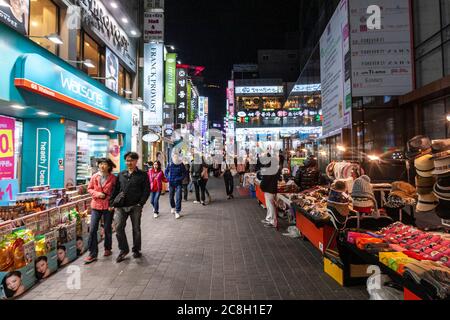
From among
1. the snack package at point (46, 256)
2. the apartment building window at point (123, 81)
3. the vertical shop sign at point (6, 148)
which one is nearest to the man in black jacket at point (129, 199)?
the snack package at point (46, 256)

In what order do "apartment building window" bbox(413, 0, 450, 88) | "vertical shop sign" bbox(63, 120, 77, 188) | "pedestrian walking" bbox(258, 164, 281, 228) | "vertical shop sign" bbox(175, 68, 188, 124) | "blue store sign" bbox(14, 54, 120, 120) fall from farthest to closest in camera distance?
1. "vertical shop sign" bbox(175, 68, 188, 124)
2. "vertical shop sign" bbox(63, 120, 77, 188)
3. "apartment building window" bbox(413, 0, 450, 88)
4. "pedestrian walking" bbox(258, 164, 281, 228)
5. "blue store sign" bbox(14, 54, 120, 120)

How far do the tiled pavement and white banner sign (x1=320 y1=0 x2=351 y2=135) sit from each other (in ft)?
13.8

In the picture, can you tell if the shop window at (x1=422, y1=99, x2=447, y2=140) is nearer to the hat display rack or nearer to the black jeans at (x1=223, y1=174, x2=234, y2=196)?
the hat display rack

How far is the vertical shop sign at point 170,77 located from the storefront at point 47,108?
6.96 meters

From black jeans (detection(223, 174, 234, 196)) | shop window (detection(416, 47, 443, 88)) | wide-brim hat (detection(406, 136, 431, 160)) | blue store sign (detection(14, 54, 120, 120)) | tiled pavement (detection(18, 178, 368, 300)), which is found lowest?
tiled pavement (detection(18, 178, 368, 300))

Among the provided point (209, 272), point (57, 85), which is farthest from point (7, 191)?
point (209, 272)

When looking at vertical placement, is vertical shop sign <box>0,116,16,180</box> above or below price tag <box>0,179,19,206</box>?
above

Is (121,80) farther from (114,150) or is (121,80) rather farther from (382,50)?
(382,50)

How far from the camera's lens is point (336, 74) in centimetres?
899

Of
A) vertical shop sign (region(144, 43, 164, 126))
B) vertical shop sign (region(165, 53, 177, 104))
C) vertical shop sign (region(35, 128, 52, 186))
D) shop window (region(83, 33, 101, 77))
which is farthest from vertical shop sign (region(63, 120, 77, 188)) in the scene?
vertical shop sign (region(165, 53, 177, 104))

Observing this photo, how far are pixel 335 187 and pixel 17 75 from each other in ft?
24.9

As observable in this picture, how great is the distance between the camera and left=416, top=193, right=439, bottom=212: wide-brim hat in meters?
3.12

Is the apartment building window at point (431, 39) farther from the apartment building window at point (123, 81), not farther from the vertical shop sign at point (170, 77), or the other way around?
the vertical shop sign at point (170, 77)
